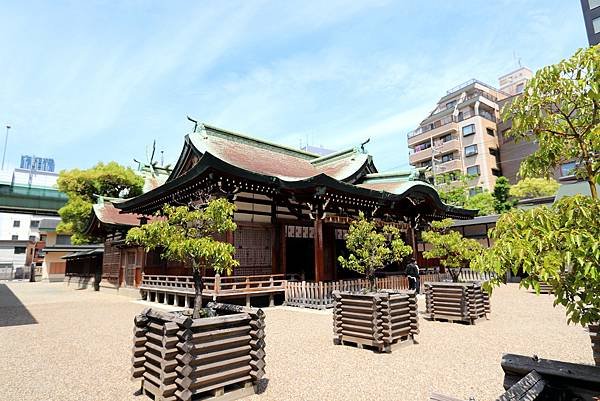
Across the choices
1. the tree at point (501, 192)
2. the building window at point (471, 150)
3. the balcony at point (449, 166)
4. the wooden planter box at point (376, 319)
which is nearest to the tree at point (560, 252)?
the wooden planter box at point (376, 319)

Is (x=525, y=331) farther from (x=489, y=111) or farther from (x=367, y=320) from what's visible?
(x=489, y=111)

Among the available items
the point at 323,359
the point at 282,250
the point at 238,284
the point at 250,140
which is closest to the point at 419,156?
the point at 250,140

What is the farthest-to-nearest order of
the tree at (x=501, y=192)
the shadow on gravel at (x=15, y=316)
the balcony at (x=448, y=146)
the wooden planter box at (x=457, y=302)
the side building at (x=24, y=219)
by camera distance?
the balcony at (x=448, y=146) → the side building at (x=24, y=219) → the tree at (x=501, y=192) → the shadow on gravel at (x=15, y=316) → the wooden planter box at (x=457, y=302)

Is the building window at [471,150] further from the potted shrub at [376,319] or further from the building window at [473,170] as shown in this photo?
the potted shrub at [376,319]

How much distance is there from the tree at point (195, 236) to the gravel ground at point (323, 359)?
1.84 metres

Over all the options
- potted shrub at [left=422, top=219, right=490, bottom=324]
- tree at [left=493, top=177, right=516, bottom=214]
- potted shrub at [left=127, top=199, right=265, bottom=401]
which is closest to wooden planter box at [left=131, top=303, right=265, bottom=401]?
potted shrub at [left=127, top=199, right=265, bottom=401]

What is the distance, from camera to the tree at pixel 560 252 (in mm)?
2127

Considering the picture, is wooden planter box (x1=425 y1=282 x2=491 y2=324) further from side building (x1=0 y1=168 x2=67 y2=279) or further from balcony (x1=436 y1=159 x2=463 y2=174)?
side building (x1=0 y1=168 x2=67 y2=279)

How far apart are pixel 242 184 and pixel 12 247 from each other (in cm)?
5000

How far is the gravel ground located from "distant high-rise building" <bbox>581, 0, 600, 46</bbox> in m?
26.6

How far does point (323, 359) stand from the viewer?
5.80 meters

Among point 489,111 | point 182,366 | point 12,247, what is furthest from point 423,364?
point 12,247

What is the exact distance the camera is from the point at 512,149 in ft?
138

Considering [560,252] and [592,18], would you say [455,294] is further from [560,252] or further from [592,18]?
[592,18]
